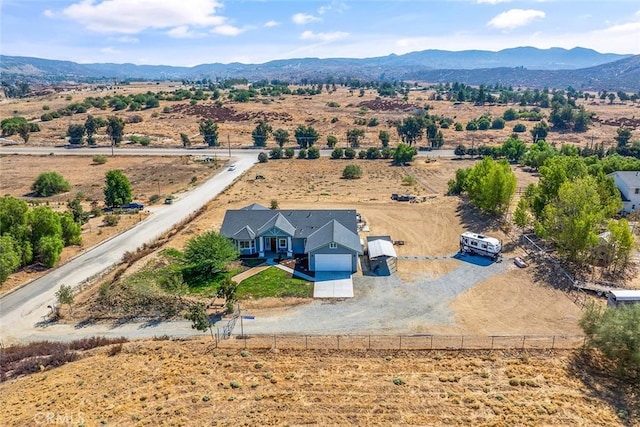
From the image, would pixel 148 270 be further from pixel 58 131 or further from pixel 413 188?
pixel 58 131

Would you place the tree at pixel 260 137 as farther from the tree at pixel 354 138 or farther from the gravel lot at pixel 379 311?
the gravel lot at pixel 379 311

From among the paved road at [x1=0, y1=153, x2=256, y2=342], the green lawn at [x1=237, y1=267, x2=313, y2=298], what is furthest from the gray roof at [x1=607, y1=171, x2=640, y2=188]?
the paved road at [x1=0, y1=153, x2=256, y2=342]

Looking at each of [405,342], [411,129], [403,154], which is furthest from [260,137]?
[405,342]

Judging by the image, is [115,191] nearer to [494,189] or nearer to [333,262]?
[333,262]

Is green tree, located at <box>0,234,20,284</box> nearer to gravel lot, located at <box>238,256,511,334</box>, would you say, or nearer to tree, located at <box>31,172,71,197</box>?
gravel lot, located at <box>238,256,511,334</box>

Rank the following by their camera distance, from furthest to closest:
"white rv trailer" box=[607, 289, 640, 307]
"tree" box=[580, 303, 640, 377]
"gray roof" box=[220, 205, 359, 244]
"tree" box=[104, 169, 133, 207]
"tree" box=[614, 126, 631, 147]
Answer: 1. "tree" box=[614, 126, 631, 147]
2. "tree" box=[104, 169, 133, 207]
3. "gray roof" box=[220, 205, 359, 244]
4. "white rv trailer" box=[607, 289, 640, 307]
5. "tree" box=[580, 303, 640, 377]

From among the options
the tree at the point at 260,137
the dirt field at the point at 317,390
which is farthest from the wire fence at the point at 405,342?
the tree at the point at 260,137

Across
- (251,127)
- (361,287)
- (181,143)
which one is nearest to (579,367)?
(361,287)
